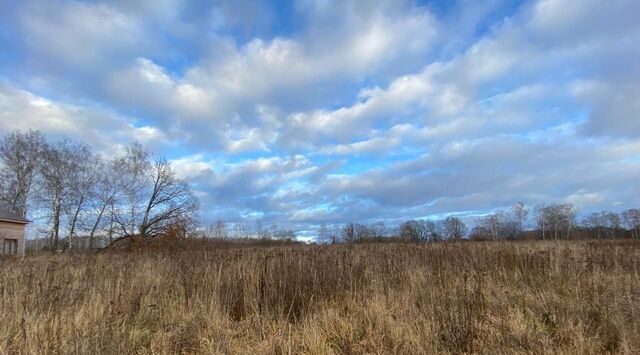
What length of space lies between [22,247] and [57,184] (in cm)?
1547

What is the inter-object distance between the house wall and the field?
38509mm

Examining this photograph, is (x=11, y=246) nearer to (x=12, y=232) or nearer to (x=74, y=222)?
(x=12, y=232)

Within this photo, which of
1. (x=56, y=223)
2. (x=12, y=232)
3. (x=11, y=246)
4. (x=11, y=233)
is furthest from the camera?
(x=56, y=223)

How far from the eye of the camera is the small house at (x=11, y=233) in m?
39.2

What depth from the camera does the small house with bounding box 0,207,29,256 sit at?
3922 centimetres

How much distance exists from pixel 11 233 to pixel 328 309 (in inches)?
1782

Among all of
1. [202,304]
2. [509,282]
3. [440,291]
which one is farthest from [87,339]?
[509,282]

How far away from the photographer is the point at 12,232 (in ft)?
133

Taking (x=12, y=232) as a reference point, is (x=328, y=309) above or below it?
below

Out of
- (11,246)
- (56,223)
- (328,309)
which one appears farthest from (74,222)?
(328,309)

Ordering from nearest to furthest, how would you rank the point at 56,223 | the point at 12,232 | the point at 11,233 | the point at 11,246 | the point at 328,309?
1. the point at 328,309
2. the point at 11,233
3. the point at 12,232
4. the point at 11,246
5. the point at 56,223

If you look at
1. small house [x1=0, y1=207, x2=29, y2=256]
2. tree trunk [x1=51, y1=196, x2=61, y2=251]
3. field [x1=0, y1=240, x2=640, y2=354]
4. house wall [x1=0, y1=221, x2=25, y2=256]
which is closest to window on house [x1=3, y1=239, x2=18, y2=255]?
small house [x1=0, y1=207, x2=29, y2=256]

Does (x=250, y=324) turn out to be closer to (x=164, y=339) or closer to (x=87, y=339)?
(x=164, y=339)

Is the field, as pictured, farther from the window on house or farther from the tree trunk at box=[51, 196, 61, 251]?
the tree trunk at box=[51, 196, 61, 251]
